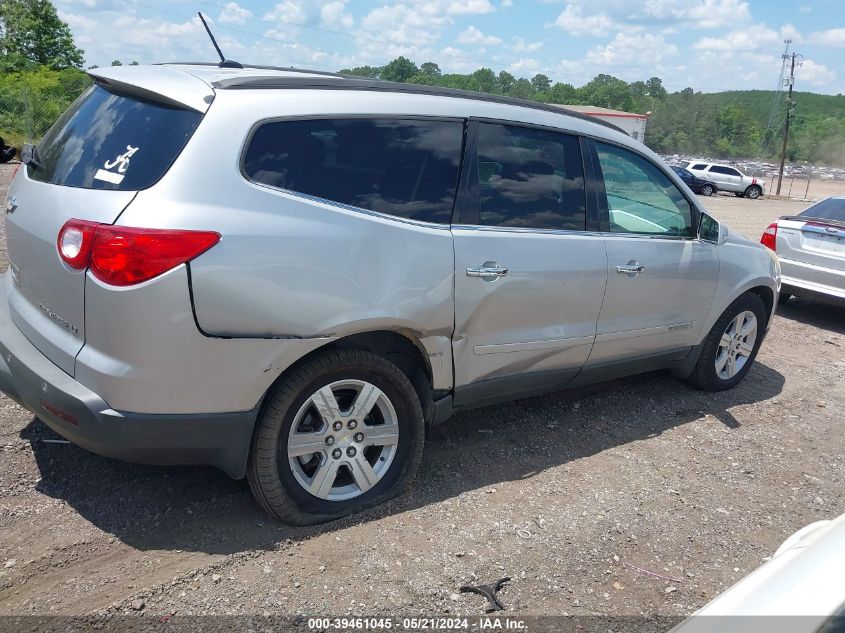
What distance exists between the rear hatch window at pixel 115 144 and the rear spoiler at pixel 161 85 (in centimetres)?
3

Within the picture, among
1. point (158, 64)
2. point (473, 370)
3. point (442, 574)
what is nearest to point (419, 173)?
point (473, 370)

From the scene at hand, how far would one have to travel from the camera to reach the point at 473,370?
383cm

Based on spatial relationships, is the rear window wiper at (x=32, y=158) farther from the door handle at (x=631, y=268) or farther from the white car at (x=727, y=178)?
the white car at (x=727, y=178)

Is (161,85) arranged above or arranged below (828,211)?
above

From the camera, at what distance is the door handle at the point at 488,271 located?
3.62 meters

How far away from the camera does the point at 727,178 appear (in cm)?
3788

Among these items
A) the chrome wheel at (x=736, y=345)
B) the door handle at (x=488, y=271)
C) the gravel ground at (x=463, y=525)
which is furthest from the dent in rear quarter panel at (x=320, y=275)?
the chrome wheel at (x=736, y=345)

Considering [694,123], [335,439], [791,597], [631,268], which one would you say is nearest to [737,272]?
[631,268]

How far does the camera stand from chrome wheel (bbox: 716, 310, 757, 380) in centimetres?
550

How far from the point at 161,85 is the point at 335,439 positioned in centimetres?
171

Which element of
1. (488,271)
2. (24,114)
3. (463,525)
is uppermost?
(24,114)

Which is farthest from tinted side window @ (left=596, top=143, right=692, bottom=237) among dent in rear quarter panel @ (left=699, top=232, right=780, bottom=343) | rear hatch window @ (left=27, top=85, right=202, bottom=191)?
rear hatch window @ (left=27, top=85, right=202, bottom=191)

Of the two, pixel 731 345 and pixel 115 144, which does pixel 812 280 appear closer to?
pixel 731 345

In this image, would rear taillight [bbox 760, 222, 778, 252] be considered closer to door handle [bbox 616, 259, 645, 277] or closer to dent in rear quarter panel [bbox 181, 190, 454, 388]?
door handle [bbox 616, 259, 645, 277]
